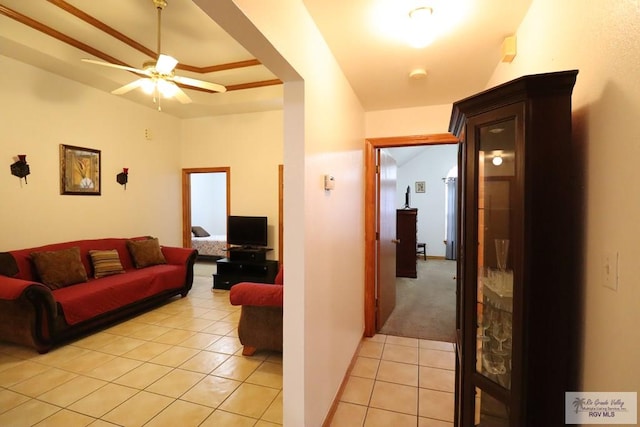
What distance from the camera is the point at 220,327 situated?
3471 mm

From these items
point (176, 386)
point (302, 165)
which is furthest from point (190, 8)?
point (176, 386)

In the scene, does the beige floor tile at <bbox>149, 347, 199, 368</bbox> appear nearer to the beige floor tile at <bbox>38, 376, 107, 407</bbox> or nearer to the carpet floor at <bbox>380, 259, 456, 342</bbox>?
the beige floor tile at <bbox>38, 376, 107, 407</bbox>

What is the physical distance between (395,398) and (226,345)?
170 cm

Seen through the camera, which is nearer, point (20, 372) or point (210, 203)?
point (20, 372)

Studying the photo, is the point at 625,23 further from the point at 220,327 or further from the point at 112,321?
the point at 112,321

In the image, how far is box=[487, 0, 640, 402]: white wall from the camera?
0.77m

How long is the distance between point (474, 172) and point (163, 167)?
17.5 feet

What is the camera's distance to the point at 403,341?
318cm

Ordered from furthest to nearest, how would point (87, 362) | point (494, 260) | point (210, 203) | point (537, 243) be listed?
point (210, 203)
point (87, 362)
point (494, 260)
point (537, 243)

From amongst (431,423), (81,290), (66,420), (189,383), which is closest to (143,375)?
(189,383)

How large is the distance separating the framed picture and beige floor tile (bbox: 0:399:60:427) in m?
2.65

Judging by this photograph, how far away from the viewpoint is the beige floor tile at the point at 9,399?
207 cm

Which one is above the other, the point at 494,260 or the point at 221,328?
the point at 494,260

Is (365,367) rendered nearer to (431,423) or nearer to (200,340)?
(431,423)
